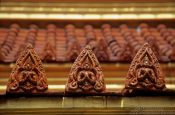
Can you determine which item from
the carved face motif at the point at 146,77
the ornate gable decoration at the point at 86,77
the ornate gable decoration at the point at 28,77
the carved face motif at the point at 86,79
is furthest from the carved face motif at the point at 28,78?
the carved face motif at the point at 146,77

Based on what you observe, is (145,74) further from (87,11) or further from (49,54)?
(87,11)

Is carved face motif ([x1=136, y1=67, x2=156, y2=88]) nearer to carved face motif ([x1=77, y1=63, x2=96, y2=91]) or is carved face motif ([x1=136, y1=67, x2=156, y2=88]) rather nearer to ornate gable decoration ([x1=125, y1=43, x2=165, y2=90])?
ornate gable decoration ([x1=125, y1=43, x2=165, y2=90])

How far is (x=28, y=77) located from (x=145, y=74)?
1.17m

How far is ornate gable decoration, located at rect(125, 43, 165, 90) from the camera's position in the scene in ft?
18.1

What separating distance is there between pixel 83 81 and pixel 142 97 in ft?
1.98

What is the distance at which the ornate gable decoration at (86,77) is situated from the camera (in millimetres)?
5504

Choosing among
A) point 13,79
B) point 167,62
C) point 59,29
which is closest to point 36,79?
point 13,79

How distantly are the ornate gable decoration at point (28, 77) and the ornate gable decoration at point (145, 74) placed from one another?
2.84ft

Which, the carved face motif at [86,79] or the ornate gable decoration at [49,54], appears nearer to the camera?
the carved face motif at [86,79]

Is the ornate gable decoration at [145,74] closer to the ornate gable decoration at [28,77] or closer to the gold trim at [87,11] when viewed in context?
the ornate gable decoration at [28,77]

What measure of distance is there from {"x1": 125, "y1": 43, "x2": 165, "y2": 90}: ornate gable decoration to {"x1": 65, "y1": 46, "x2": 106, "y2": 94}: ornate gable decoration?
29cm

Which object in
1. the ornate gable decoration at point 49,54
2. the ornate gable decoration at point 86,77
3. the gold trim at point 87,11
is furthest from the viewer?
the gold trim at point 87,11

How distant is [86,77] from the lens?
559 cm

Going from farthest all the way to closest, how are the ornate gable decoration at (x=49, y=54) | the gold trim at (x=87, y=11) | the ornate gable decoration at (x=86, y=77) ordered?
the gold trim at (x=87, y=11), the ornate gable decoration at (x=49, y=54), the ornate gable decoration at (x=86, y=77)
